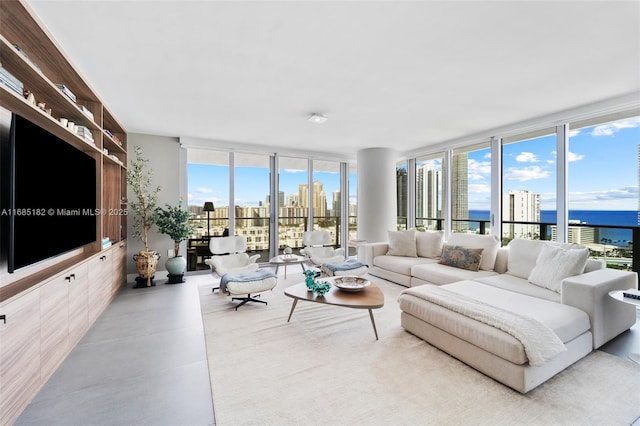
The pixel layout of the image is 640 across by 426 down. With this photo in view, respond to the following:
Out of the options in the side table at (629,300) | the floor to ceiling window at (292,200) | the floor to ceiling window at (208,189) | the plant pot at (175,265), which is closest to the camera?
the side table at (629,300)

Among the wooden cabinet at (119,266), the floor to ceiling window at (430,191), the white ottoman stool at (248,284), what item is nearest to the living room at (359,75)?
the wooden cabinet at (119,266)

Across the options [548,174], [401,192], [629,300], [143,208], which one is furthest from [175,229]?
[548,174]

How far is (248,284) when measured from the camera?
330cm

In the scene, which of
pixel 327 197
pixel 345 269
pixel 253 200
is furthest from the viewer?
pixel 327 197

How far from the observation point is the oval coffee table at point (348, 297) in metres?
2.54

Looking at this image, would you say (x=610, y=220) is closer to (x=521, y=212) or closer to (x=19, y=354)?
(x=521, y=212)

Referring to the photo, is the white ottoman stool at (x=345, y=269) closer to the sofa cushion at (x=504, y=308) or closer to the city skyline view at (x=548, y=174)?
the sofa cushion at (x=504, y=308)

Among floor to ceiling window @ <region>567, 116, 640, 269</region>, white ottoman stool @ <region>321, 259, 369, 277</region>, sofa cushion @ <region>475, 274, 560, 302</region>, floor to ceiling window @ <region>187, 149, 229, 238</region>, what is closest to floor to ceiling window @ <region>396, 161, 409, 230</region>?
white ottoman stool @ <region>321, 259, 369, 277</region>

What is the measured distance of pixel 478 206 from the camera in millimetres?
5148

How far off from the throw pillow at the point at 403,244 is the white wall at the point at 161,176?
3.89 meters

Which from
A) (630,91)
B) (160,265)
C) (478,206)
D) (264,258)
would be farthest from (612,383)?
(160,265)

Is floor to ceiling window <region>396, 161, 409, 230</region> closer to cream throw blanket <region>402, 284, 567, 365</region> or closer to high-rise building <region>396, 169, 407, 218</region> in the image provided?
high-rise building <region>396, 169, 407, 218</region>

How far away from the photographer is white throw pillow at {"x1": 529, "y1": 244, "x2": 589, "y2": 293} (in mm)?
2697

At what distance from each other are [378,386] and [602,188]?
448 centimetres
